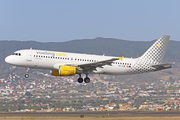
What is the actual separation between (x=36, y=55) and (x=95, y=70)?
32.7 feet

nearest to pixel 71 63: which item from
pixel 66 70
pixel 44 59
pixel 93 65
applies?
pixel 66 70

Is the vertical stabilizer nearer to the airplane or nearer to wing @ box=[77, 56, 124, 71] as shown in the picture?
the airplane

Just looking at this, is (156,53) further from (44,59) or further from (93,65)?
(44,59)

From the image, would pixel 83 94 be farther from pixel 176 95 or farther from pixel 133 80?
pixel 176 95

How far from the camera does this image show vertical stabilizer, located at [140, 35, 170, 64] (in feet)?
191

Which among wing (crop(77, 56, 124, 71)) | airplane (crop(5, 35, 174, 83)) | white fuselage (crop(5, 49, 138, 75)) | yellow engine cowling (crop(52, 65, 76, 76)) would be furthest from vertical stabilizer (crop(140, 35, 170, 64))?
yellow engine cowling (crop(52, 65, 76, 76))

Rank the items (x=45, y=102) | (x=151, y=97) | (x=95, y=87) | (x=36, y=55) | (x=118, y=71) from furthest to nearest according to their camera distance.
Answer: (x=95, y=87) → (x=151, y=97) → (x=45, y=102) → (x=118, y=71) → (x=36, y=55)

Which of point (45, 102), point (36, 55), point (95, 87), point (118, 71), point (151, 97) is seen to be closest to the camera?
point (36, 55)

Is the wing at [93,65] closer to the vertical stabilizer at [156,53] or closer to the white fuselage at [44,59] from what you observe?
the white fuselage at [44,59]

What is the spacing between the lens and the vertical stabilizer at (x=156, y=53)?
191ft

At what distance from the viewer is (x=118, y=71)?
56000 millimetres

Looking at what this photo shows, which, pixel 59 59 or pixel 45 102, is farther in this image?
pixel 45 102

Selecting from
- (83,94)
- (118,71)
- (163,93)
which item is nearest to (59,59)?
(118,71)

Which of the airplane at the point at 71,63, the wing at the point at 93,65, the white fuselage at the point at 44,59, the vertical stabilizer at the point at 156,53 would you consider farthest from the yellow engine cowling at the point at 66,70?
the vertical stabilizer at the point at 156,53
